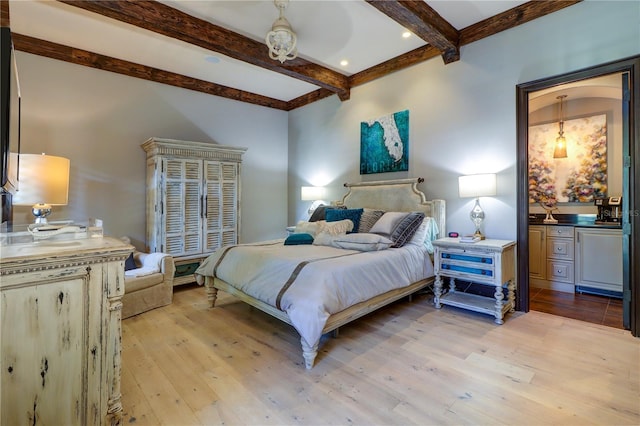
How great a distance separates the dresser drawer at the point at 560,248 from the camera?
3604 mm

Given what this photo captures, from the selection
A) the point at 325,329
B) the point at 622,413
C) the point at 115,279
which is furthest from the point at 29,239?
the point at 622,413

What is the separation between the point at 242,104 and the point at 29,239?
4051 millimetres

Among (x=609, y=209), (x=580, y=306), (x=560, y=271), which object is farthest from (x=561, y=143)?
(x=580, y=306)

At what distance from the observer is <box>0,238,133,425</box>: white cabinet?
1.13 meters

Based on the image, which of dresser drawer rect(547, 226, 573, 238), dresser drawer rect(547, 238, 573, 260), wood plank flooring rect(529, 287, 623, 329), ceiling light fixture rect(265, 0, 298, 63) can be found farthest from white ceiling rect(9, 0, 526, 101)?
wood plank flooring rect(529, 287, 623, 329)

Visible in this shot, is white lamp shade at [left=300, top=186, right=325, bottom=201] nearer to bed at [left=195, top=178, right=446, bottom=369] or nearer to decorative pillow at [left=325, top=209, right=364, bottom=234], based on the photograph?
decorative pillow at [left=325, top=209, right=364, bottom=234]

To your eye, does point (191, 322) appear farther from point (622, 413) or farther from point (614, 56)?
point (614, 56)

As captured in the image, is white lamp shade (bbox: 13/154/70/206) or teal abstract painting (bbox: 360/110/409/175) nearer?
white lamp shade (bbox: 13/154/70/206)

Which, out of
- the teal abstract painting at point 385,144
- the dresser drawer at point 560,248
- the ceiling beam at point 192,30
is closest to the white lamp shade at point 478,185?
the teal abstract painting at point 385,144

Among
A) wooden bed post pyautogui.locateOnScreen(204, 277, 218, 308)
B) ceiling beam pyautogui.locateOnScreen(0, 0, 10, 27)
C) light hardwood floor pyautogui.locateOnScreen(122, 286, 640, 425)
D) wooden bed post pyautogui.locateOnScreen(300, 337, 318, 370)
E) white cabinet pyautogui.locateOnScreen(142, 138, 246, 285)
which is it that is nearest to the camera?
ceiling beam pyautogui.locateOnScreen(0, 0, 10, 27)

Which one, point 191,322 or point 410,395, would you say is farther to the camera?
point 191,322

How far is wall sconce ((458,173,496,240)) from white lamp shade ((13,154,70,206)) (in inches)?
150

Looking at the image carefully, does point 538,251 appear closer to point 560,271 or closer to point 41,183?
point 560,271

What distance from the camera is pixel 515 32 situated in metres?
3.01
